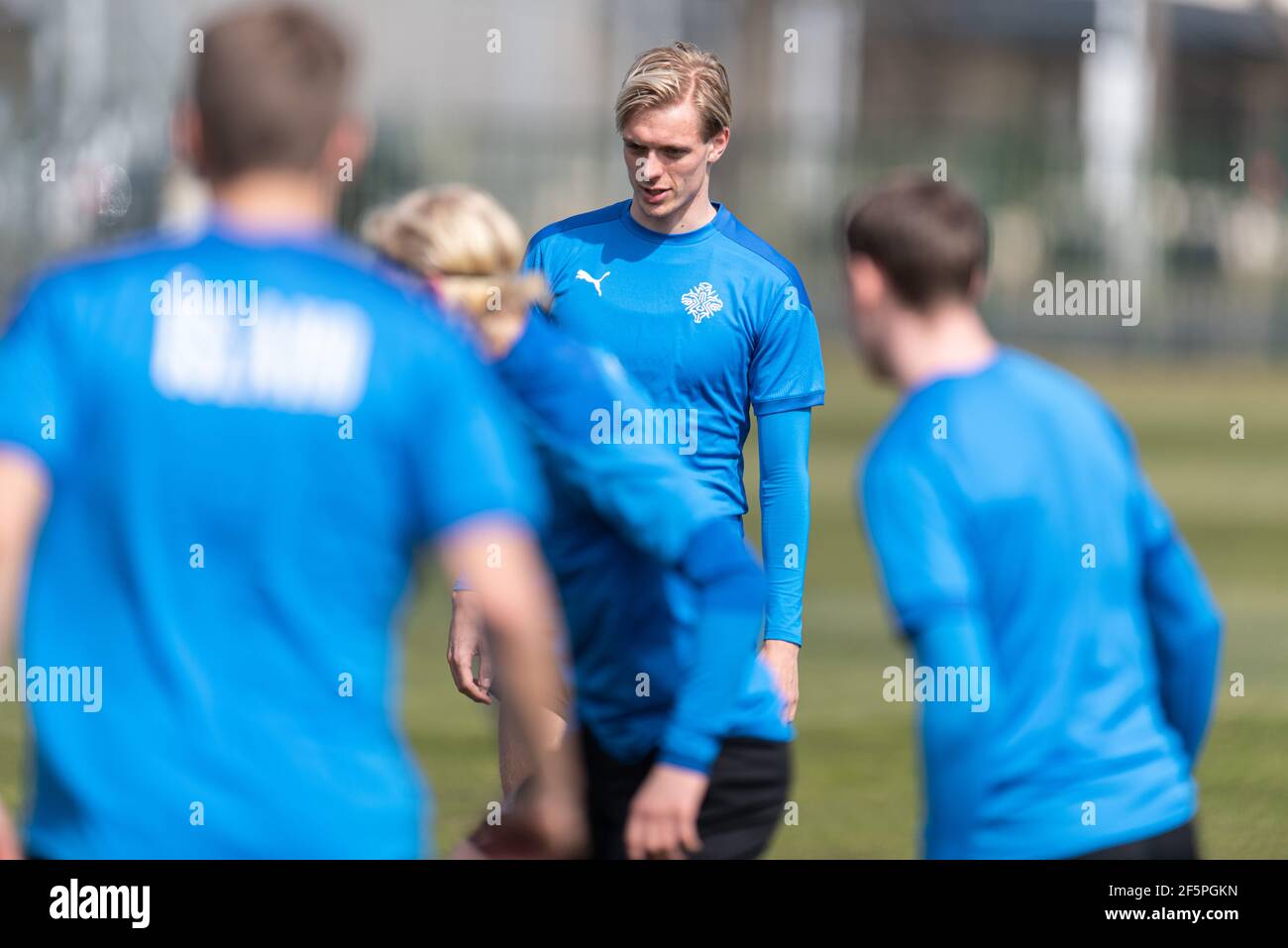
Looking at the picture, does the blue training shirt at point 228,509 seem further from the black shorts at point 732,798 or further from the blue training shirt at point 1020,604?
the black shorts at point 732,798

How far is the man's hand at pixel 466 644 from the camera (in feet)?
15.3

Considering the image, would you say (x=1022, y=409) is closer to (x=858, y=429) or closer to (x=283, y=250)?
(x=283, y=250)

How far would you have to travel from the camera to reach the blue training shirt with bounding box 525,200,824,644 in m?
4.80

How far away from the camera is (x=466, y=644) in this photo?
4.75 meters

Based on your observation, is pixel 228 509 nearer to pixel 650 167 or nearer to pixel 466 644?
pixel 466 644

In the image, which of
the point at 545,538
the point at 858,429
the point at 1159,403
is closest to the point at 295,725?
the point at 545,538

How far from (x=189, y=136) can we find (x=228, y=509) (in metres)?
0.56

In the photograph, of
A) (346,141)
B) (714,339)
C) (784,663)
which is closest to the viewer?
(346,141)

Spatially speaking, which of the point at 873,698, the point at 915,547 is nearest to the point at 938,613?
the point at 915,547

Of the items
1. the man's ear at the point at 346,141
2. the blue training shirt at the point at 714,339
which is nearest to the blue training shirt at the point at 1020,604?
the man's ear at the point at 346,141

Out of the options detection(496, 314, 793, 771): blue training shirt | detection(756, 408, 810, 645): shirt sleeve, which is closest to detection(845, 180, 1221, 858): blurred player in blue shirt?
detection(496, 314, 793, 771): blue training shirt

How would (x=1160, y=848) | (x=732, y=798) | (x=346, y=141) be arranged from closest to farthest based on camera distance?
1. (x=346, y=141)
2. (x=1160, y=848)
3. (x=732, y=798)

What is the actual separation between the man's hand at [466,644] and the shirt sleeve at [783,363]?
0.86 m
